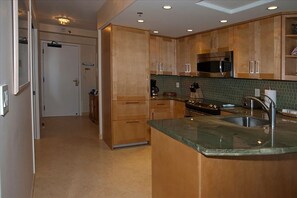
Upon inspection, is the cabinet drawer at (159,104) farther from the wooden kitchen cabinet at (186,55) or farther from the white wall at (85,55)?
the white wall at (85,55)

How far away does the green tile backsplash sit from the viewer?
129 inches

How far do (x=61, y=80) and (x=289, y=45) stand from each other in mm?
6344

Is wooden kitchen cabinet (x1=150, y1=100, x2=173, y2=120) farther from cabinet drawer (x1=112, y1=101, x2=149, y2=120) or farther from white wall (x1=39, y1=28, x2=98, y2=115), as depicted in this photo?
white wall (x1=39, y1=28, x2=98, y2=115)

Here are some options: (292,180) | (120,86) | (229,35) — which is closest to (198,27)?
(229,35)

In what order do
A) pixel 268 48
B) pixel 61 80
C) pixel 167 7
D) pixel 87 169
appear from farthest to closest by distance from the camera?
pixel 61 80, pixel 87 169, pixel 268 48, pixel 167 7

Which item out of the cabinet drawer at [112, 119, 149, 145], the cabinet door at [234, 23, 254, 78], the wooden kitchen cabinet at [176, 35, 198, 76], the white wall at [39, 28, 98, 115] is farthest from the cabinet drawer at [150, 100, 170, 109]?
the white wall at [39, 28, 98, 115]

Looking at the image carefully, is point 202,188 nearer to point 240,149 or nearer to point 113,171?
point 240,149

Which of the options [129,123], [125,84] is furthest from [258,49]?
[129,123]

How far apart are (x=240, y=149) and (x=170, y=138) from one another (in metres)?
0.58

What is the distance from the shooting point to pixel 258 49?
3320 mm

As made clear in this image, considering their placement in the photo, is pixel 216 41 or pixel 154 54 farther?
pixel 154 54

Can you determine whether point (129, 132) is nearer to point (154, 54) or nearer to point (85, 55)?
point (154, 54)

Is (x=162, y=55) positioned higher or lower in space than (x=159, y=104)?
higher

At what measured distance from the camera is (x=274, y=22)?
309 centimetres
